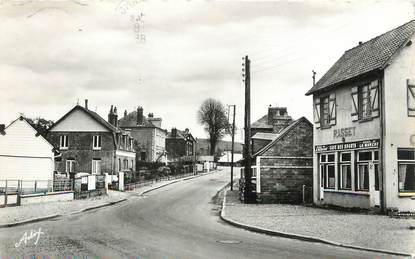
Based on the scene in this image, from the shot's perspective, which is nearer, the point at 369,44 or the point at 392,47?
the point at 392,47

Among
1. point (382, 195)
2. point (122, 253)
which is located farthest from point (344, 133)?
point (122, 253)

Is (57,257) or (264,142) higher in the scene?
(264,142)

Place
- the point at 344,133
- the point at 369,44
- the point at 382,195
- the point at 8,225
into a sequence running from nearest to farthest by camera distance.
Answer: the point at 8,225 → the point at 382,195 → the point at 344,133 → the point at 369,44

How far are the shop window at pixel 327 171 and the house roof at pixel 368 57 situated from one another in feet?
12.4

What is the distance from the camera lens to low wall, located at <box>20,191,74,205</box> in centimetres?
2400

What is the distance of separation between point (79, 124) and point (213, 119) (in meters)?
53.3

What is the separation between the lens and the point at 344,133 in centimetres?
2177

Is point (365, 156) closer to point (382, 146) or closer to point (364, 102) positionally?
point (382, 146)

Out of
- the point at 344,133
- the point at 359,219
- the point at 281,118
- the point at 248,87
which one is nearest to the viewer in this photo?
the point at 359,219

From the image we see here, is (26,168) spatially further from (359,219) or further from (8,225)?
(359,219)

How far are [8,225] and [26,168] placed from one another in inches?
757

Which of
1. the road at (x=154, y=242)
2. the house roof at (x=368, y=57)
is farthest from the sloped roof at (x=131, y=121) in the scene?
the road at (x=154, y=242)

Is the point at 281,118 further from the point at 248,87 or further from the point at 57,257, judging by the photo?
the point at 57,257

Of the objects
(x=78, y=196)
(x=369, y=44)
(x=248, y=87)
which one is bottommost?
(x=78, y=196)
